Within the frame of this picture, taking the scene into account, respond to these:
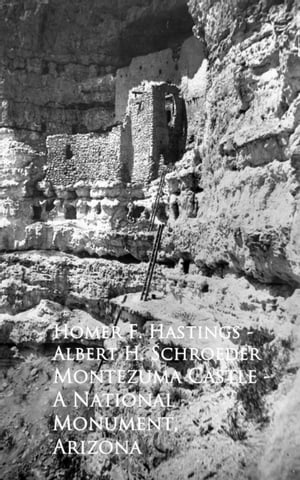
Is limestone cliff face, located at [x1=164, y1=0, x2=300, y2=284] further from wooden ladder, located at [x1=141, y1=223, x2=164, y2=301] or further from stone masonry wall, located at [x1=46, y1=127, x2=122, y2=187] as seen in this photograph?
stone masonry wall, located at [x1=46, y1=127, x2=122, y2=187]

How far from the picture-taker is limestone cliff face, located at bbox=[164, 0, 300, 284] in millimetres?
6270

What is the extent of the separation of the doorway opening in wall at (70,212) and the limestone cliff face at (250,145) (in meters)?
4.68

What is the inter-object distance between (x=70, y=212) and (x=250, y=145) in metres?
7.90

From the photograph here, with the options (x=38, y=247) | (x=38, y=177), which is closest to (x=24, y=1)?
(x=38, y=177)

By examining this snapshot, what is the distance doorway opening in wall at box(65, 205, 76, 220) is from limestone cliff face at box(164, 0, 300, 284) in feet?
15.3

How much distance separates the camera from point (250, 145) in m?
7.46

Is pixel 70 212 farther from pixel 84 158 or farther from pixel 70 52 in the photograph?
pixel 70 52

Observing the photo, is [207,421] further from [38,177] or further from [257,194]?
[38,177]

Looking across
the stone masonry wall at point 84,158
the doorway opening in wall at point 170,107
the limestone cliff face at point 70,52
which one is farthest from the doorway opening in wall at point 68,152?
the doorway opening in wall at point 170,107

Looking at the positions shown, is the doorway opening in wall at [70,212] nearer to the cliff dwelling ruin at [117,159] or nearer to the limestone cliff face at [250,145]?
the cliff dwelling ruin at [117,159]

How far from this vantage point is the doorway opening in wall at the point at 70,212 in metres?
14.3

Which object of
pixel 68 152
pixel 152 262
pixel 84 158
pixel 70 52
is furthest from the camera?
pixel 70 52

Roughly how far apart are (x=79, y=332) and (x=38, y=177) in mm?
5038

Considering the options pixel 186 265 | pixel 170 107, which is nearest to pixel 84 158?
pixel 170 107
